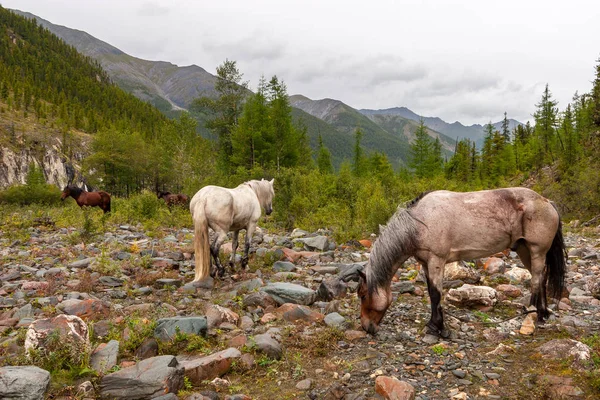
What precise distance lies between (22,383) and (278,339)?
2.94m

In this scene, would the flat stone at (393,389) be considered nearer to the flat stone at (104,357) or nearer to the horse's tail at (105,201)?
the flat stone at (104,357)

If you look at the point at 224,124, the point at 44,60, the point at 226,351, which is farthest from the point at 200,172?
the point at 44,60

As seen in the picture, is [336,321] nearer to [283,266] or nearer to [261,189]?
[283,266]

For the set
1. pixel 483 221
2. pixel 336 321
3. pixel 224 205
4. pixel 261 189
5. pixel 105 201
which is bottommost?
pixel 336 321

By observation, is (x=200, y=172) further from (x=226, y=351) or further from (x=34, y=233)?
(x=226, y=351)

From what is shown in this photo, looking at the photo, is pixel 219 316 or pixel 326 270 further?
pixel 326 270

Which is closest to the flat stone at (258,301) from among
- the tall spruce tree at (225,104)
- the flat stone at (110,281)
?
the flat stone at (110,281)

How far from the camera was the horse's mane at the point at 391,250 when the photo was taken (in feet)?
16.9

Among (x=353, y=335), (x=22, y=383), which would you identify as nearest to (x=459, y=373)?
(x=353, y=335)

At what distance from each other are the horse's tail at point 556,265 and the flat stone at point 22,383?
6.89 metres

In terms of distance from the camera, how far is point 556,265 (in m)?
5.57

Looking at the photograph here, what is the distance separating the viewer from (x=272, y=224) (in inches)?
679

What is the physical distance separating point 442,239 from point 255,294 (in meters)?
3.52

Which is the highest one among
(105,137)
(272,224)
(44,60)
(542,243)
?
(44,60)
